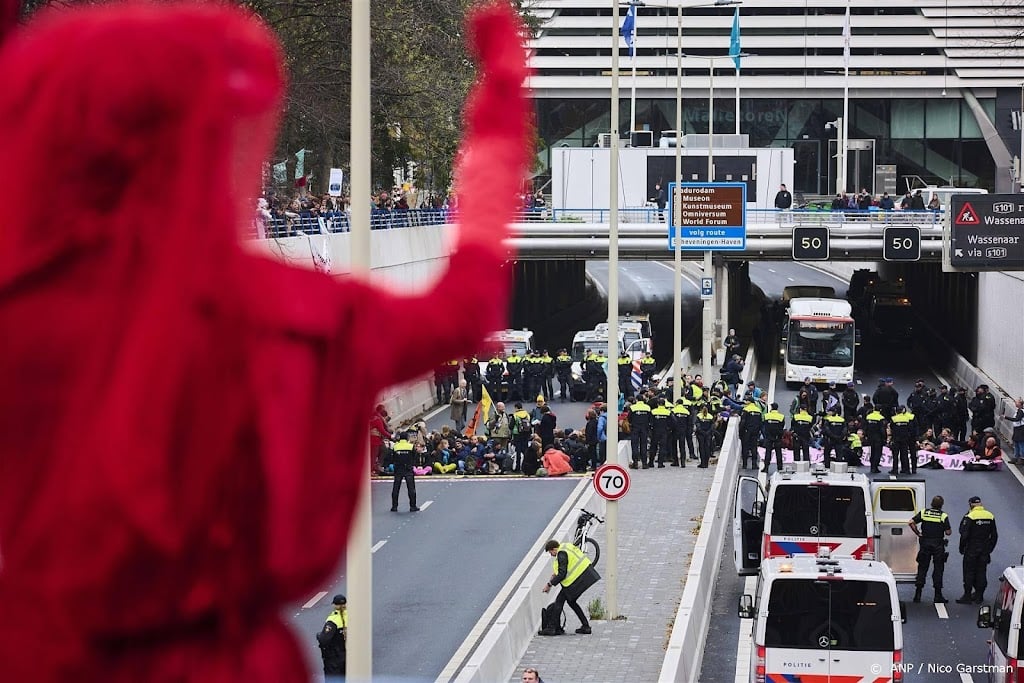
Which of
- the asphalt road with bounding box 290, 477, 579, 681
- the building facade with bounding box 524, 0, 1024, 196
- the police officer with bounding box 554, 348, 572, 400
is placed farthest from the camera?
the building facade with bounding box 524, 0, 1024, 196

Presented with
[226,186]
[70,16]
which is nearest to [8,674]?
[226,186]

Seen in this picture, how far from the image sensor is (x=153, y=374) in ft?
4.73

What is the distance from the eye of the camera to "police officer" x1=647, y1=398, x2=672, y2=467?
3462 cm

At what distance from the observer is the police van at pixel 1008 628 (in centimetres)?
1605

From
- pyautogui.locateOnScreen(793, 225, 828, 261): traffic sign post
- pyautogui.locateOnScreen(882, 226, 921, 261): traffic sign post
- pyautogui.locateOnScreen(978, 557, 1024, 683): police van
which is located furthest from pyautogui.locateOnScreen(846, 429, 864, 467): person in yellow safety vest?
pyautogui.locateOnScreen(793, 225, 828, 261): traffic sign post

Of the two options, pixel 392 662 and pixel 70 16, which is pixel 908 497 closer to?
pixel 392 662

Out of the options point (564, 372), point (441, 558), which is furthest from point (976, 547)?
point (564, 372)

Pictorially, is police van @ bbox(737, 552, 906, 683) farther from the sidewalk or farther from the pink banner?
the pink banner

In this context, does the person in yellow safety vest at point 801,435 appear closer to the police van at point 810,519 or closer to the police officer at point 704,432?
the police officer at point 704,432

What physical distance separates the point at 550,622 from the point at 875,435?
1706cm

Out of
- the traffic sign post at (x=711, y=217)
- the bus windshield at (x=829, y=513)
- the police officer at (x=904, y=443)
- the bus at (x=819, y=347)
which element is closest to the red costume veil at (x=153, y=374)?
the bus windshield at (x=829, y=513)

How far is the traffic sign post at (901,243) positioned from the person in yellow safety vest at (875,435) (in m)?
17.6

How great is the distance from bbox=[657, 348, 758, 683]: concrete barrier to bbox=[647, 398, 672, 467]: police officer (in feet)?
4.20

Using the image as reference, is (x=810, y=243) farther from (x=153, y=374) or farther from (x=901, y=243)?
(x=153, y=374)
